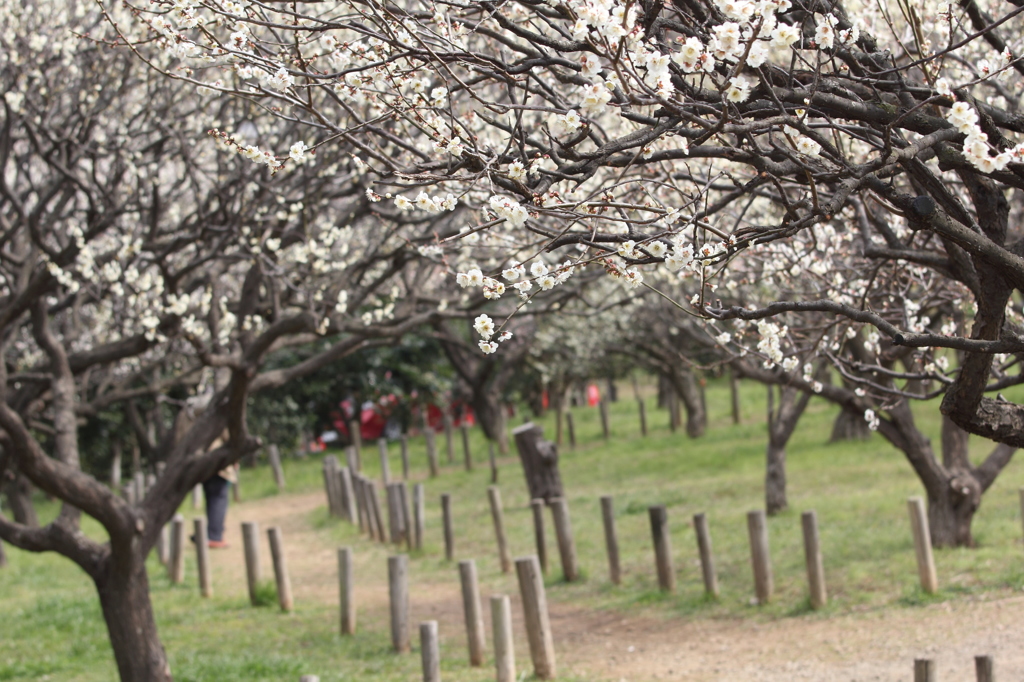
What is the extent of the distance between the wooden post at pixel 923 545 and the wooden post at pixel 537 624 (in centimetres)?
321

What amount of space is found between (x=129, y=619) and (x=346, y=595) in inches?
103

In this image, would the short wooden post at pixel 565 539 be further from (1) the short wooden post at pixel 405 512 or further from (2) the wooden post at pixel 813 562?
(1) the short wooden post at pixel 405 512

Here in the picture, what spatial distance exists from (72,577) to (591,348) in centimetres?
1142

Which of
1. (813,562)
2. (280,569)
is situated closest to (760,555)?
(813,562)

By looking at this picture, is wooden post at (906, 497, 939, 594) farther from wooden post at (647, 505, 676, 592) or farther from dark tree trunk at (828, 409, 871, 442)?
dark tree trunk at (828, 409, 871, 442)

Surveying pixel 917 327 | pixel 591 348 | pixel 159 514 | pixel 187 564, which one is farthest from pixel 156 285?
pixel 591 348

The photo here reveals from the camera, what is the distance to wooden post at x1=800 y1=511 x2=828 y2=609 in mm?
8719

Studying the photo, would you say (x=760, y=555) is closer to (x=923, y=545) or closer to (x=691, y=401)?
(x=923, y=545)

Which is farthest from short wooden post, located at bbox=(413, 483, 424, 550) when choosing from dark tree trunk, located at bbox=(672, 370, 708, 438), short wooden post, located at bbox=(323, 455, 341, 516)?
dark tree trunk, located at bbox=(672, 370, 708, 438)

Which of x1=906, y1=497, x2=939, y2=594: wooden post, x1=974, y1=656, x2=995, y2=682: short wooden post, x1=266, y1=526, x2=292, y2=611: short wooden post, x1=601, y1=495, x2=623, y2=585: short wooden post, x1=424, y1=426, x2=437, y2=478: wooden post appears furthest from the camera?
x1=424, y1=426, x2=437, y2=478: wooden post

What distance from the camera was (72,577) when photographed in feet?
46.6

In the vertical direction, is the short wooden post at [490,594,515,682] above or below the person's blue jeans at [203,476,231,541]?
below

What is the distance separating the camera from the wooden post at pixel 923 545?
8523 mm

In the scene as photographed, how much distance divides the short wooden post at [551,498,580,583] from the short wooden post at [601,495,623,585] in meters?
0.41
